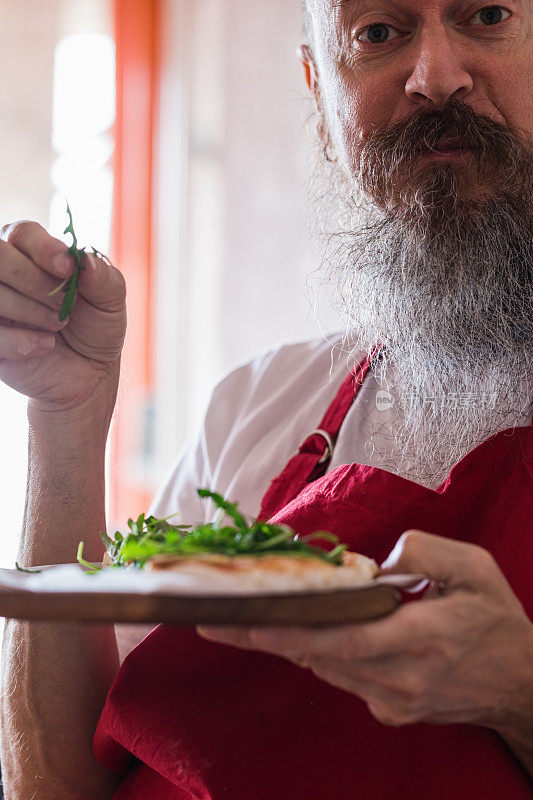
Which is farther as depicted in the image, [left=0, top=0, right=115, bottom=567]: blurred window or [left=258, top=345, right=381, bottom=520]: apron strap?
[left=0, top=0, right=115, bottom=567]: blurred window

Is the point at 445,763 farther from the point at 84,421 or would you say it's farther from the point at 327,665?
the point at 84,421

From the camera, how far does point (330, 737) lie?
797 mm

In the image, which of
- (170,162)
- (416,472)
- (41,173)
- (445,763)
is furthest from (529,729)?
(170,162)

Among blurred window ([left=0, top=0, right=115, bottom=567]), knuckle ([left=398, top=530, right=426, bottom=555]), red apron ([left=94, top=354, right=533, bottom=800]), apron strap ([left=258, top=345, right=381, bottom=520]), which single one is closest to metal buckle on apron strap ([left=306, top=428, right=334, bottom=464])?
apron strap ([left=258, top=345, right=381, bottom=520])

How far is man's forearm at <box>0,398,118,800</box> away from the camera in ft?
3.31

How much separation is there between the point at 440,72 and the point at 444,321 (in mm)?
324

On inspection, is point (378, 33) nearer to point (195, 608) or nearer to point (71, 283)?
point (71, 283)

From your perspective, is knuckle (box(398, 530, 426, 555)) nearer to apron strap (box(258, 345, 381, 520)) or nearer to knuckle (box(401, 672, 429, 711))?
knuckle (box(401, 672, 429, 711))

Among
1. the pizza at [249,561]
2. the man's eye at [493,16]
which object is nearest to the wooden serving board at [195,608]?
the pizza at [249,561]

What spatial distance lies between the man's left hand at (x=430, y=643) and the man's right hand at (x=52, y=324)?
1.45 feet

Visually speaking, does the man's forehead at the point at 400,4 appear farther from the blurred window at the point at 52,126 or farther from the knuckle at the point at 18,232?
the blurred window at the point at 52,126

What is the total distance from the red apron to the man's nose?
470mm

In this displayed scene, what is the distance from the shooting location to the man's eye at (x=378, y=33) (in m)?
1.20

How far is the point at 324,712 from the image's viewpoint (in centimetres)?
81
